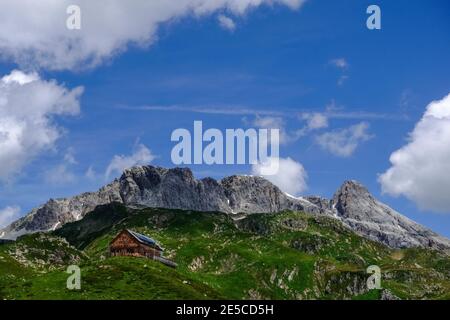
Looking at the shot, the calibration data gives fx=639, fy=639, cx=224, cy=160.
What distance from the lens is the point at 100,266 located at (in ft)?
468
